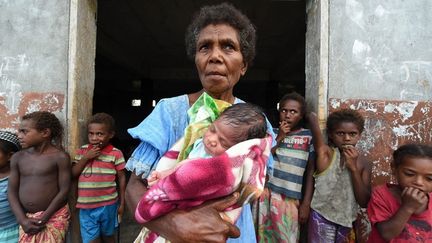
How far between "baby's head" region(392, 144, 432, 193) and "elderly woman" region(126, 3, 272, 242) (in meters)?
1.29

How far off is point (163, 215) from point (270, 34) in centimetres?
534

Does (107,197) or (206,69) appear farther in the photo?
(107,197)

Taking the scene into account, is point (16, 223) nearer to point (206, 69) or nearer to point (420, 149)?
point (206, 69)

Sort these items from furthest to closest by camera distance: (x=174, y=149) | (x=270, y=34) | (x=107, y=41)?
(x=107, y=41) → (x=270, y=34) → (x=174, y=149)

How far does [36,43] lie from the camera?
2795 millimetres

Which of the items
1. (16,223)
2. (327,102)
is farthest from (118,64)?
(327,102)

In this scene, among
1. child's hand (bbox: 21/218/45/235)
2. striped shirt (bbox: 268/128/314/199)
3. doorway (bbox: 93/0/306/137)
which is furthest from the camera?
doorway (bbox: 93/0/306/137)

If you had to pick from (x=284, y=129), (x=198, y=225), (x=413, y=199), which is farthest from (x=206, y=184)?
(x=284, y=129)

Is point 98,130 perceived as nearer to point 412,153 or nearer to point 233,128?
point 233,128

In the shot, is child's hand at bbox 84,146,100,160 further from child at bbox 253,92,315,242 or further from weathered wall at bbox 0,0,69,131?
child at bbox 253,92,315,242

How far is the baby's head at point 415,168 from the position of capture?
1951 mm

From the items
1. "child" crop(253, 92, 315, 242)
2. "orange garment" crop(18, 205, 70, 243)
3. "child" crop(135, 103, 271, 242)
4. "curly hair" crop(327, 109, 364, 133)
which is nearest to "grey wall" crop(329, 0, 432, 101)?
"curly hair" crop(327, 109, 364, 133)

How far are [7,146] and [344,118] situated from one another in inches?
124

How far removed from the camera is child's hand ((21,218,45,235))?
2594 millimetres
